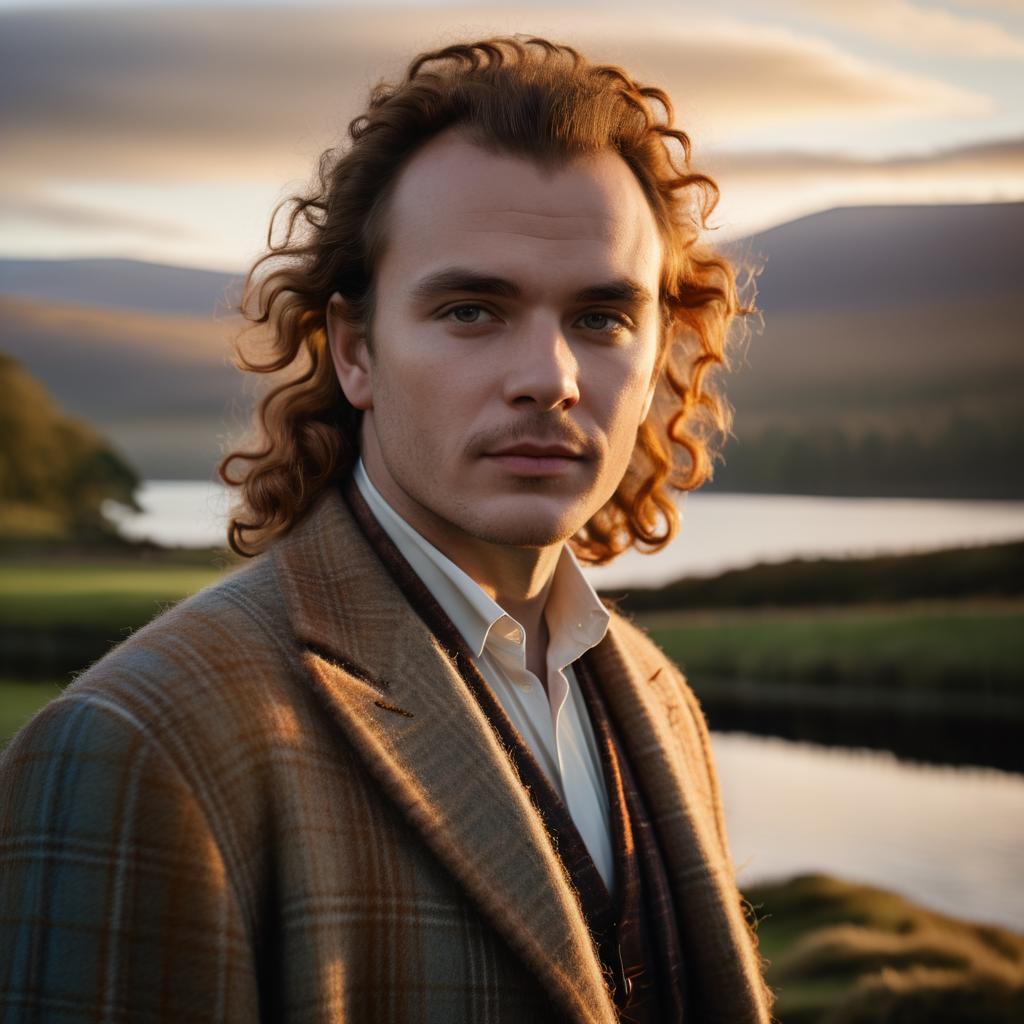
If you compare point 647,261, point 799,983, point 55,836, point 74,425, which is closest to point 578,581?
point 647,261

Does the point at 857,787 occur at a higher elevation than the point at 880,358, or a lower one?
lower

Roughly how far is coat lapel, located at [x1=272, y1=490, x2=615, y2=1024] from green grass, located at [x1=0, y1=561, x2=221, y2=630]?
4.64 meters

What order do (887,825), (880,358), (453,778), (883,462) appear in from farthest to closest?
(880,358), (883,462), (887,825), (453,778)

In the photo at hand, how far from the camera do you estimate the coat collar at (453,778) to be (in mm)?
1762

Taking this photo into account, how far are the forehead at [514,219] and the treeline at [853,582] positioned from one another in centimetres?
306

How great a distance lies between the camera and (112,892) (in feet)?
5.01

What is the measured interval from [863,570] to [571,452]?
381cm

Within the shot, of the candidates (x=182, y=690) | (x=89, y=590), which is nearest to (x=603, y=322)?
(x=182, y=690)

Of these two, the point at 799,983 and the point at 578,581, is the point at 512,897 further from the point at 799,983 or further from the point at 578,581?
the point at 799,983

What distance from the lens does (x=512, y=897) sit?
176 cm

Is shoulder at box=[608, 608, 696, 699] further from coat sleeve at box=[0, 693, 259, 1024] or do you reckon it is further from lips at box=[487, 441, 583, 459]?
coat sleeve at box=[0, 693, 259, 1024]

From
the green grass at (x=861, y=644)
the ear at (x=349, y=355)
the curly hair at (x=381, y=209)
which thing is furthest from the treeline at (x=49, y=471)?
the ear at (x=349, y=355)

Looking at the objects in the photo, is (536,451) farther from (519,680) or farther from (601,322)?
(519,680)

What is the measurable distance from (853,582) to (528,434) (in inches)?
153
